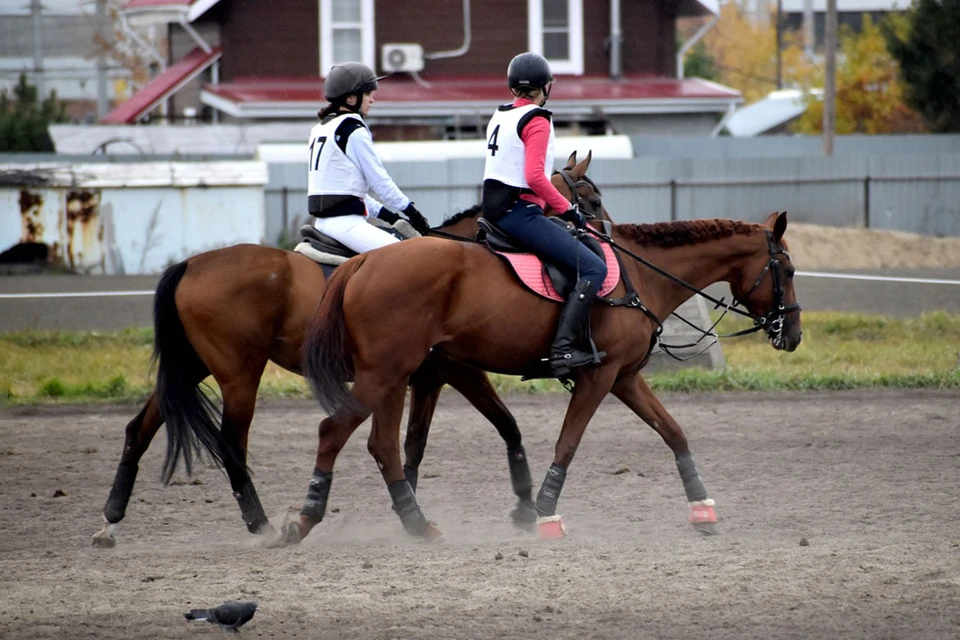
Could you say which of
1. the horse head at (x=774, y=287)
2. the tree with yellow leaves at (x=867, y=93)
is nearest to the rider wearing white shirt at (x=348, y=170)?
the horse head at (x=774, y=287)

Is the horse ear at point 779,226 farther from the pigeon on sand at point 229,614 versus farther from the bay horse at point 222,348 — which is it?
the pigeon on sand at point 229,614

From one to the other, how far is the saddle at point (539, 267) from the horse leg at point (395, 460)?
96cm

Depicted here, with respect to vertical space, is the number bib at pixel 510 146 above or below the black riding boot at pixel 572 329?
above

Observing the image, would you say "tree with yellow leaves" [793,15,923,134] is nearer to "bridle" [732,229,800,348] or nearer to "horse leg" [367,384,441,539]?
"bridle" [732,229,800,348]

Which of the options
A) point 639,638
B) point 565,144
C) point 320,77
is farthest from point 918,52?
point 639,638

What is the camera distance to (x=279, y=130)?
28188 mm

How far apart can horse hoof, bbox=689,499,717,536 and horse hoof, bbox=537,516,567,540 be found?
2.54ft

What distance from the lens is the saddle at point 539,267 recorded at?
7352mm

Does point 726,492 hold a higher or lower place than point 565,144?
lower

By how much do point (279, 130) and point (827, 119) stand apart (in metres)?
12.4

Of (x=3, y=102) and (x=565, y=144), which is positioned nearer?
(x=565, y=144)

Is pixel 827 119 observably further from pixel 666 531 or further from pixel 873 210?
pixel 666 531

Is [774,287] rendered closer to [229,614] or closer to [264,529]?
[264,529]

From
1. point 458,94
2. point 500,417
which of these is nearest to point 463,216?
point 500,417
